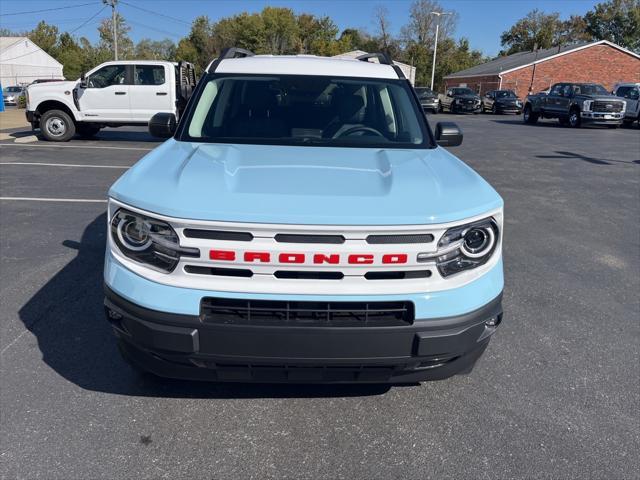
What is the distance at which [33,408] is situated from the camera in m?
2.85

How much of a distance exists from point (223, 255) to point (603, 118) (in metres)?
25.3

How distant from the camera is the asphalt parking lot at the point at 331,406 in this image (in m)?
2.52

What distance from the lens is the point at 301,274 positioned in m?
2.30

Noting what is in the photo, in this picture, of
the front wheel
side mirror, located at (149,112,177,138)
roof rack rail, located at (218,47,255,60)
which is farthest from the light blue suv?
the front wheel

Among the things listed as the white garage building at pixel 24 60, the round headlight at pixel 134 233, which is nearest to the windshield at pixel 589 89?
the round headlight at pixel 134 233

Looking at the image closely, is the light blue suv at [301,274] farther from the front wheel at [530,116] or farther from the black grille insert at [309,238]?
the front wheel at [530,116]

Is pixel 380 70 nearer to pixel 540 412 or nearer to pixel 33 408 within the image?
pixel 540 412

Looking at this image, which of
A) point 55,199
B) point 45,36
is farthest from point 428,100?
point 45,36

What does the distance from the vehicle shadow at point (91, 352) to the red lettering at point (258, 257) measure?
1096 mm

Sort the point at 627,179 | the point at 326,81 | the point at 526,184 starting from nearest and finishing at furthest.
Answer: the point at 326,81
the point at 526,184
the point at 627,179

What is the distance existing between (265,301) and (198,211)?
0.47 metres

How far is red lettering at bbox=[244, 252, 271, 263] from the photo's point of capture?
224 centimetres

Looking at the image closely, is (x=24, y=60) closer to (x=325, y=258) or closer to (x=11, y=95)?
(x=11, y=95)

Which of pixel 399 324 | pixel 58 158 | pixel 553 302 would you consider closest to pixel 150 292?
pixel 399 324
